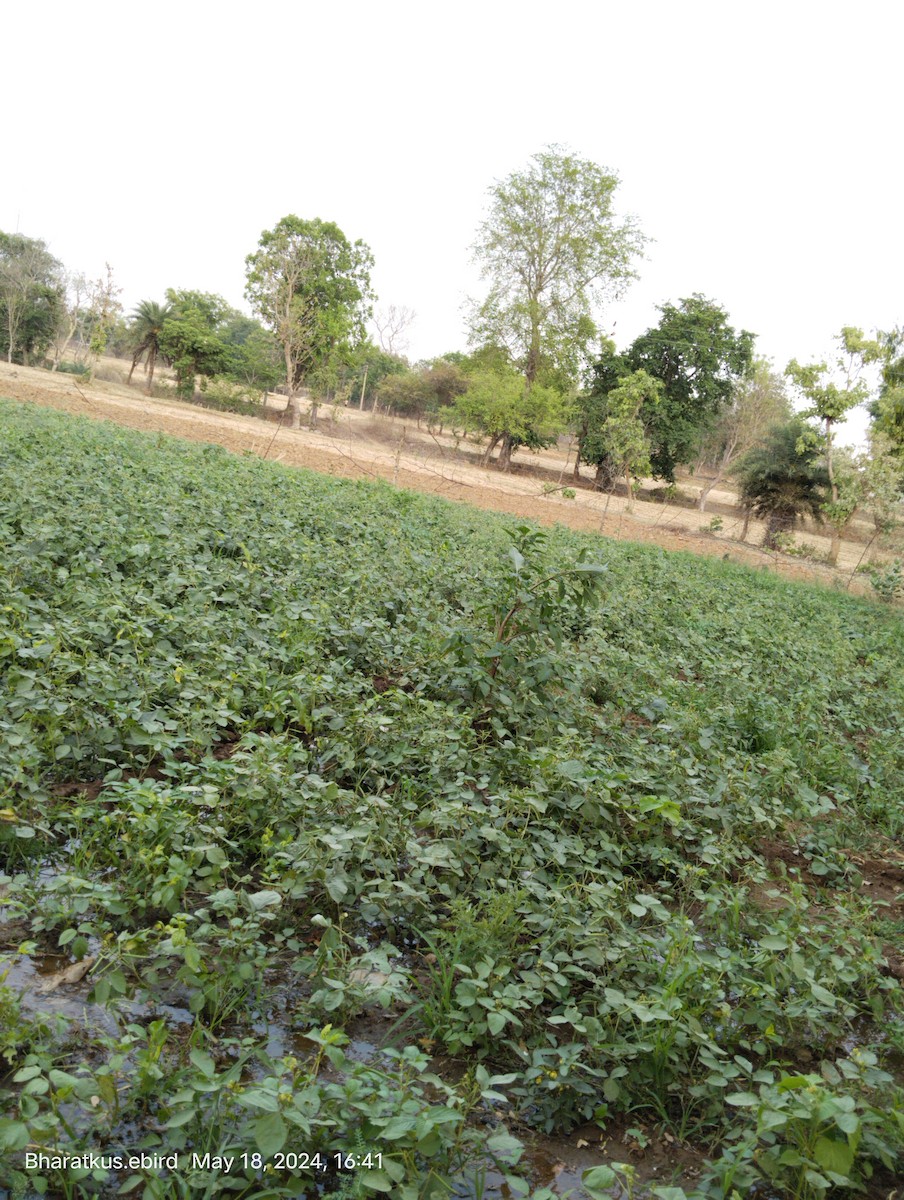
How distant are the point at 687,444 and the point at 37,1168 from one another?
4103cm

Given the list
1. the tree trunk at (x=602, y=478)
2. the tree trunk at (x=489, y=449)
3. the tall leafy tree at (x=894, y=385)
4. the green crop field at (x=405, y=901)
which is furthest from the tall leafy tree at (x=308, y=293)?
the green crop field at (x=405, y=901)

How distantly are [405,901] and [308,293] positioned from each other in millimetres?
47093

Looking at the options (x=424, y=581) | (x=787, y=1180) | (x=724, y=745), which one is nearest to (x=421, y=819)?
(x=787, y=1180)

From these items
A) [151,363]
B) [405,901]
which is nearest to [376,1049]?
[405,901]

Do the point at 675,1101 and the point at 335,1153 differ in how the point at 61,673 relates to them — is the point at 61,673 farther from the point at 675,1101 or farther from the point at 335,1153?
the point at 675,1101

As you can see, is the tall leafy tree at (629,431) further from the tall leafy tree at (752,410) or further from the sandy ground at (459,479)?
the tall leafy tree at (752,410)

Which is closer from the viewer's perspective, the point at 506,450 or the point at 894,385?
the point at 894,385

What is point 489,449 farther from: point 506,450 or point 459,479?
point 459,479

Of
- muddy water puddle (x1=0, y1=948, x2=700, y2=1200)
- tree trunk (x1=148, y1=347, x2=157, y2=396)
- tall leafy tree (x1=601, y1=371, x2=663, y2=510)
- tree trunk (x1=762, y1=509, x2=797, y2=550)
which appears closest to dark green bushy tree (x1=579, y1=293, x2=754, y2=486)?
tree trunk (x1=762, y1=509, x2=797, y2=550)

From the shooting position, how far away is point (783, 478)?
32.7 meters

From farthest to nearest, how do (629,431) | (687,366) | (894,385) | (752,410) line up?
(752,410) → (687,366) → (629,431) → (894,385)

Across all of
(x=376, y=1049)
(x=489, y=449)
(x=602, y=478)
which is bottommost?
(x=376, y=1049)

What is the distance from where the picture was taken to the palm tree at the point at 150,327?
147 feet

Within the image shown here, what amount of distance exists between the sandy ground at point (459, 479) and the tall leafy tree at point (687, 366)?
3089mm
